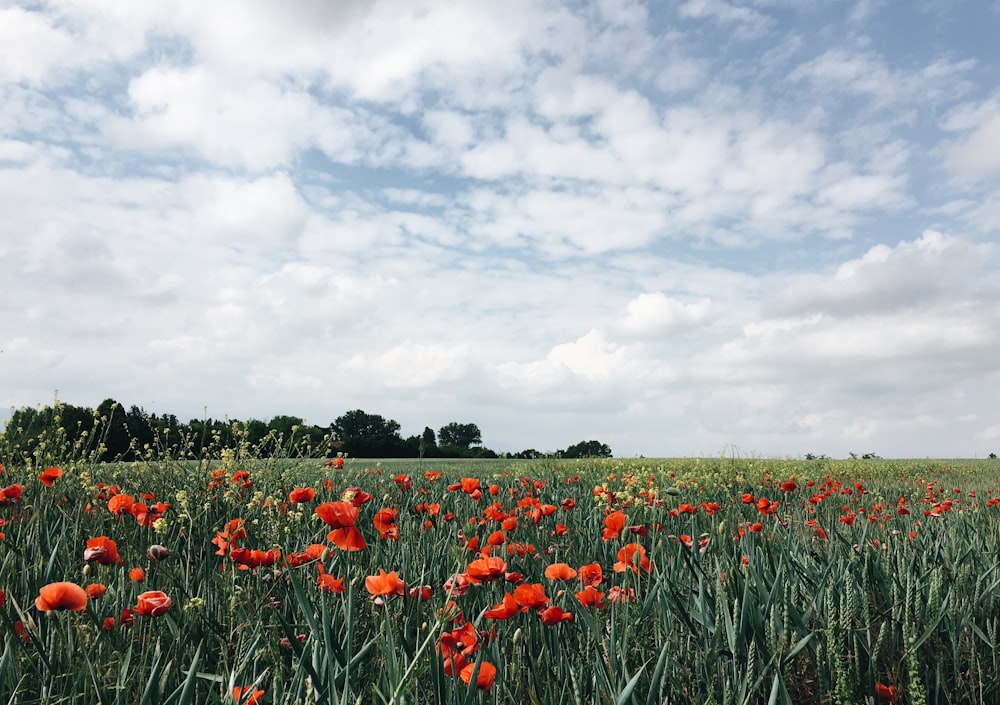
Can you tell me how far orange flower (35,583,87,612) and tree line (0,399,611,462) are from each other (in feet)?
16.2

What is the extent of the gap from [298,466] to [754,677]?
19.9 ft

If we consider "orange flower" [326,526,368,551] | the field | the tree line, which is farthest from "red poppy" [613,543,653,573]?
the tree line

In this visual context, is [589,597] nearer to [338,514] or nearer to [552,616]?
[552,616]

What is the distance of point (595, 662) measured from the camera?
1.92 metres

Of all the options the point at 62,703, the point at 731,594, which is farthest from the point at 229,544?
the point at 731,594

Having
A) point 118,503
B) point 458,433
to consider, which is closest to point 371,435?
point 458,433

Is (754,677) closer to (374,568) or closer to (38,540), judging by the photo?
(374,568)

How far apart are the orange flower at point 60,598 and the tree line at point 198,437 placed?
4.92 meters

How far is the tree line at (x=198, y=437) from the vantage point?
7098 millimetres

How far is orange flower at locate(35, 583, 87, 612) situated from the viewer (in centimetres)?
154

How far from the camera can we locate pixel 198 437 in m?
9.03

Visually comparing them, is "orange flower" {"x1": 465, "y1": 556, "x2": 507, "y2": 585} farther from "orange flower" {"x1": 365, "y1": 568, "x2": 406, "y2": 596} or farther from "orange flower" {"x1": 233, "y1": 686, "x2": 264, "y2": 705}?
"orange flower" {"x1": 233, "y1": 686, "x2": 264, "y2": 705}

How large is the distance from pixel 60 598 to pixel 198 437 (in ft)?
26.6

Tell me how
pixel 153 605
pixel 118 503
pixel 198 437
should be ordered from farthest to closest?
pixel 198 437
pixel 118 503
pixel 153 605
